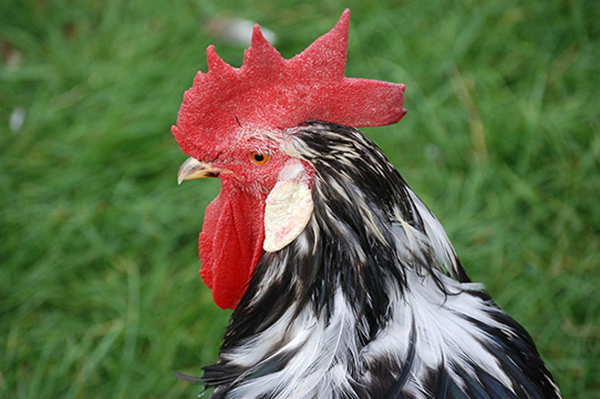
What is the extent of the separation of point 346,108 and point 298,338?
654mm

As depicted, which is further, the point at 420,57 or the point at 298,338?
the point at 420,57

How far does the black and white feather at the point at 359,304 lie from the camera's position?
4.94 feet

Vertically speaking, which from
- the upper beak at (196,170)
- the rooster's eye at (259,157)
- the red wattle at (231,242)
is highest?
the upper beak at (196,170)

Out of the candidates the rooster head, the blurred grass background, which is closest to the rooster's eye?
the rooster head

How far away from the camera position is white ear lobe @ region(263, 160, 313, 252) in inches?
60.1

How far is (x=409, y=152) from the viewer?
3.70 metres

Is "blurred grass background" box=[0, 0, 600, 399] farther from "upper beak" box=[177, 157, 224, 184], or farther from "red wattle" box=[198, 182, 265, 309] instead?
"upper beak" box=[177, 157, 224, 184]

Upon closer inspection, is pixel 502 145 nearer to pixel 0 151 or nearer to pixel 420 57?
pixel 420 57

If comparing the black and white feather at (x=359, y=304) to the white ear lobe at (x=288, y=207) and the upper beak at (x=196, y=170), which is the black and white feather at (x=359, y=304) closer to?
the white ear lobe at (x=288, y=207)

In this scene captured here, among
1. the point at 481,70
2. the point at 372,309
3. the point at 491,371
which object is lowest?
the point at 491,371

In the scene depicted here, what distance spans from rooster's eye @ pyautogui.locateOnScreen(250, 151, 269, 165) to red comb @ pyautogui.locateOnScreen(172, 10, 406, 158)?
8 cm

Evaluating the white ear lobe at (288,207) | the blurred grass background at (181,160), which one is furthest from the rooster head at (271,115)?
the blurred grass background at (181,160)

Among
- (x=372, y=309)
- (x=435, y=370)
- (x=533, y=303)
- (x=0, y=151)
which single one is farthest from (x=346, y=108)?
(x=0, y=151)

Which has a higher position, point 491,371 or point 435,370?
point 435,370
